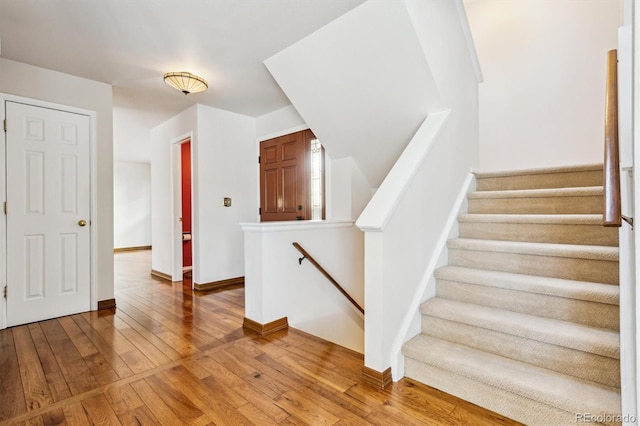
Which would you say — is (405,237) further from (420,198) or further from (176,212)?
(176,212)

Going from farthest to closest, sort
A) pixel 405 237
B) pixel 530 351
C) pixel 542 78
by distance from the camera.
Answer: pixel 542 78 < pixel 405 237 < pixel 530 351

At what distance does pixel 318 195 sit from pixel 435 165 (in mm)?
1880

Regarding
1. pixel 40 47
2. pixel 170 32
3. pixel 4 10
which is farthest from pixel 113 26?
pixel 40 47

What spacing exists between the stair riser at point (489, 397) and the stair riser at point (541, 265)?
2.77 ft

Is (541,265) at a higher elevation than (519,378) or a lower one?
higher

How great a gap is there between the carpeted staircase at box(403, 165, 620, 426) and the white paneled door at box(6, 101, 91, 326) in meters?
3.47

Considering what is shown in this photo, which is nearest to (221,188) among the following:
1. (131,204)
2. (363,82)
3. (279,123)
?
(279,123)

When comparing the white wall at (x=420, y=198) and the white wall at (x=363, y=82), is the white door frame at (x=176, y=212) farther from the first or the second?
the white wall at (x=420, y=198)

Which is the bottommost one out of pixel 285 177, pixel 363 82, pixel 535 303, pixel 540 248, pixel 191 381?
pixel 191 381

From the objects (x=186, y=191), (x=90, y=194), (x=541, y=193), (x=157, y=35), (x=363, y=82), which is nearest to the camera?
(x=541, y=193)

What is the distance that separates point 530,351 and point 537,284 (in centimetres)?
39

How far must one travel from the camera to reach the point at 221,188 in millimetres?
4387

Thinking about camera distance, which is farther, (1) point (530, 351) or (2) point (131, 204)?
(2) point (131, 204)

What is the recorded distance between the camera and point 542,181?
2.59m
